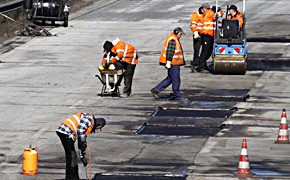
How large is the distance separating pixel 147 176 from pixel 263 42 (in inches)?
647

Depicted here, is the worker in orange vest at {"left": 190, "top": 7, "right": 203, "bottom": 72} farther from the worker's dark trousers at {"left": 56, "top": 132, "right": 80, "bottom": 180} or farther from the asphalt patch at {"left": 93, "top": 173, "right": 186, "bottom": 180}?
the worker's dark trousers at {"left": 56, "top": 132, "right": 80, "bottom": 180}

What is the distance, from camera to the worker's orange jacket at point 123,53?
23.9 meters

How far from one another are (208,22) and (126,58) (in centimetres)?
440

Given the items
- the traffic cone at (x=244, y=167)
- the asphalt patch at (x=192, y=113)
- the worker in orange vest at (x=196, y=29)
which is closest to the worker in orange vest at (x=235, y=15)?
the worker in orange vest at (x=196, y=29)

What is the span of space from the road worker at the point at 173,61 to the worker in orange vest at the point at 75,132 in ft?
25.8

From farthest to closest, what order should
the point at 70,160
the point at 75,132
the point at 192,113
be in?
the point at 192,113 → the point at 70,160 → the point at 75,132

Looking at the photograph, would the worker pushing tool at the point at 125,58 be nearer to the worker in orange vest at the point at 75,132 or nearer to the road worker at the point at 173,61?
the road worker at the point at 173,61

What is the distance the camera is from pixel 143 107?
23.3 meters

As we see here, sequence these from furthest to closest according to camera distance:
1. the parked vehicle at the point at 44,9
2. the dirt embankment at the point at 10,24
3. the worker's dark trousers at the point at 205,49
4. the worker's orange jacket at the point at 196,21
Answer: the dirt embankment at the point at 10,24 < the parked vehicle at the point at 44,9 < the worker's dark trousers at the point at 205,49 < the worker's orange jacket at the point at 196,21

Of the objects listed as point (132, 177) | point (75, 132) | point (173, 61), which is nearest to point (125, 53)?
point (173, 61)

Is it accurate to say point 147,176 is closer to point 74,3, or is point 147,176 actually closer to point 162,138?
point 162,138

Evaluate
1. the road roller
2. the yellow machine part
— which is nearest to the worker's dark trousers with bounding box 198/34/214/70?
the road roller

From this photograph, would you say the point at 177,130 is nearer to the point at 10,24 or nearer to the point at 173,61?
the point at 173,61

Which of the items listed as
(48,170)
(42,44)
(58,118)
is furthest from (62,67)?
(48,170)
